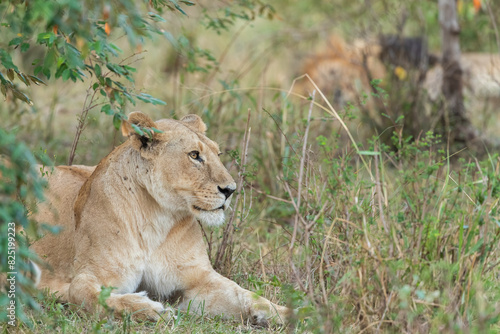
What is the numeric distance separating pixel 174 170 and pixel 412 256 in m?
1.23

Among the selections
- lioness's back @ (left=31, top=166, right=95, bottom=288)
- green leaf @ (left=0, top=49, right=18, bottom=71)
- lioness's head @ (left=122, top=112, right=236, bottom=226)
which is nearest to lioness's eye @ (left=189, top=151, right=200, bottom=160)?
lioness's head @ (left=122, top=112, right=236, bottom=226)

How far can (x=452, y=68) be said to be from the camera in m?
6.94

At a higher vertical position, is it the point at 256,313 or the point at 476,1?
the point at 476,1

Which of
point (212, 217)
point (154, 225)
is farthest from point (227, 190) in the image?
point (154, 225)

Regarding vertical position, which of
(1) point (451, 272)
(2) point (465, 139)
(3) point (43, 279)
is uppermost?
(1) point (451, 272)

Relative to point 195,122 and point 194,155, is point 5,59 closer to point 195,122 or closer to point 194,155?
point 194,155

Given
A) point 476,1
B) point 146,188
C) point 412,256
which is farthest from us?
point 476,1

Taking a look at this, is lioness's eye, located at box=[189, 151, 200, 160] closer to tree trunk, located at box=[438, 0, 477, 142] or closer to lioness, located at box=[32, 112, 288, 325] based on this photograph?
lioness, located at box=[32, 112, 288, 325]

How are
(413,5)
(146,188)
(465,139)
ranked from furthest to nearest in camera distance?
(413,5), (465,139), (146,188)

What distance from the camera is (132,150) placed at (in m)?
3.62

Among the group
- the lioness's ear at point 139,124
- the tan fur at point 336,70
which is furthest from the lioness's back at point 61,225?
the tan fur at point 336,70

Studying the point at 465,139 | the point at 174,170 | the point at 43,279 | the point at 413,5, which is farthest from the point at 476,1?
the point at 43,279

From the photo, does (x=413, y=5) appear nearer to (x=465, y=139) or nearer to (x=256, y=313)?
(x=465, y=139)

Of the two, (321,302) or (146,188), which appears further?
(146,188)
